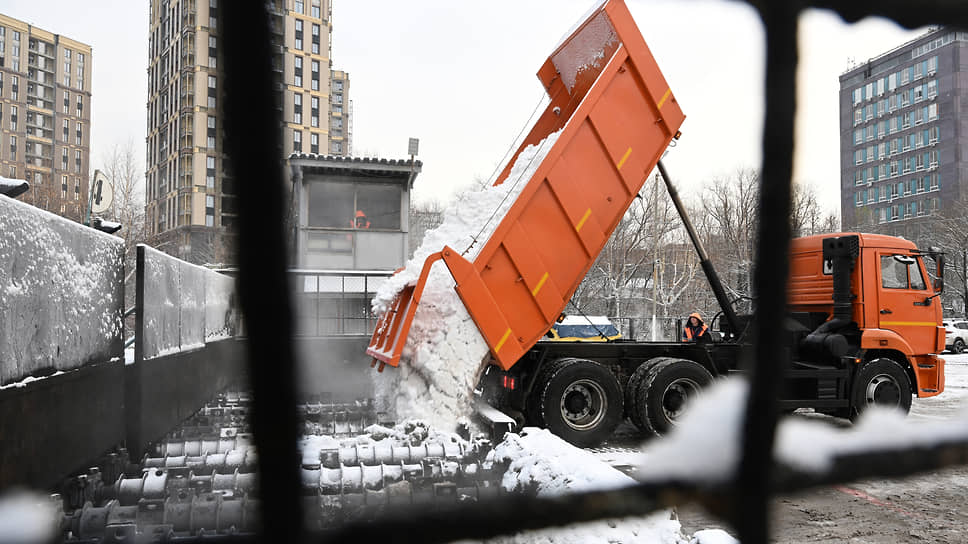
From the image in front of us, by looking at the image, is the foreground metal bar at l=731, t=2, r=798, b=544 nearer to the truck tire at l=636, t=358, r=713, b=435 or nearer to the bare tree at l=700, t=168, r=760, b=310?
the bare tree at l=700, t=168, r=760, b=310

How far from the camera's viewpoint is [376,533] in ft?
1.22

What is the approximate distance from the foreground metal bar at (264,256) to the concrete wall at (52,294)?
273 cm

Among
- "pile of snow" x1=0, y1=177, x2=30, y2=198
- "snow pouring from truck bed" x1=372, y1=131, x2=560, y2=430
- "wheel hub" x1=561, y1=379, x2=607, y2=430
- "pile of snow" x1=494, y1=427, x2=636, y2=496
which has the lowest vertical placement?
"wheel hub" x1=561, y1=379, x2=607, y2=430

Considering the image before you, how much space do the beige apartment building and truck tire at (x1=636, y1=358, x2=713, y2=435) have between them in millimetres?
6834

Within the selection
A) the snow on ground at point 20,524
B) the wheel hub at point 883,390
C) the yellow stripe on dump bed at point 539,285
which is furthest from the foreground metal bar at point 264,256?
the wheel hub at point 883,390

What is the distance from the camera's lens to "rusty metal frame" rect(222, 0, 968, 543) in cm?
34

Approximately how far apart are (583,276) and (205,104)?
263 inches

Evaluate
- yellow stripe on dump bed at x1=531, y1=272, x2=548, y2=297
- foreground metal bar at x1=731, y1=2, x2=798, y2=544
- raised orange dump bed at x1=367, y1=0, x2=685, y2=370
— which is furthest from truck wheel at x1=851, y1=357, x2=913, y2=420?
foreground metal bar at x1=731, y1=2, x2=798, y2=544

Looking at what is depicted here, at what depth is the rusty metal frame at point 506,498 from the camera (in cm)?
34

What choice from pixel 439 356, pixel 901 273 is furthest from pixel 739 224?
pixel 901 273

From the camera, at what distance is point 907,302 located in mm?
8867

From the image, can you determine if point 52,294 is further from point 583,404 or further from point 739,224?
point 583,404

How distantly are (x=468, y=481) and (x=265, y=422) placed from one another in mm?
4137

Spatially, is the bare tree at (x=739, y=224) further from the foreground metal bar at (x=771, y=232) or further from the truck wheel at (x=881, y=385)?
the truck wheel at (x=881, y=385)
